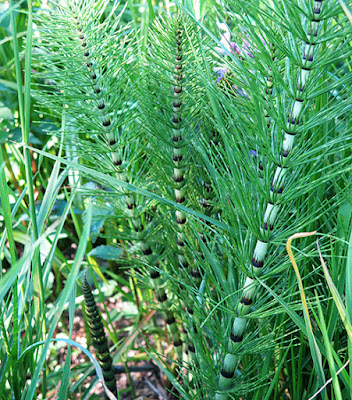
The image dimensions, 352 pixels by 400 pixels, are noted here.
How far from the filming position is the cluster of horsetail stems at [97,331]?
0.79m

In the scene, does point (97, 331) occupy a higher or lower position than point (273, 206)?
lower

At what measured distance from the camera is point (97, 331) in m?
0.85

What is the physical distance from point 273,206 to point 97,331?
48cm

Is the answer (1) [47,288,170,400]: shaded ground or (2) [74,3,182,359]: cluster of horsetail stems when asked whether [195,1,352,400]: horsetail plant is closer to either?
(2) [74,3,182,359]: cluster of horsetail stems

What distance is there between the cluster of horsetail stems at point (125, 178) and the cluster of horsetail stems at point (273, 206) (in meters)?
0.25

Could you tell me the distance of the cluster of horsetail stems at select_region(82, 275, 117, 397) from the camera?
790 mm

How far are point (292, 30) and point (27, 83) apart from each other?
0.41 meters

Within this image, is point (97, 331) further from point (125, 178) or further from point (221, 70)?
point (221, 70)

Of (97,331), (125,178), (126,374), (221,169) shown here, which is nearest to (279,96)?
(221,169)

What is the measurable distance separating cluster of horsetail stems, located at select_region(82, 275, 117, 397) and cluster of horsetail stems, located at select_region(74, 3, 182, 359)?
0.15m

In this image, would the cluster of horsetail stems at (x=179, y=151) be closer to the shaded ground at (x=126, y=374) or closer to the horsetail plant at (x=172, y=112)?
the horsetail plant at (x=172, y=112)

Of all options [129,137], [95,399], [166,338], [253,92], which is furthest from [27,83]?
[166,338]

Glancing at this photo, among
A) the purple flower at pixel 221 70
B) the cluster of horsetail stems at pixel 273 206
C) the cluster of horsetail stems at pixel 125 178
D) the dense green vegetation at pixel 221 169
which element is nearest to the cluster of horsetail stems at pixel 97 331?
the dense green vegetation at pixel 221 169

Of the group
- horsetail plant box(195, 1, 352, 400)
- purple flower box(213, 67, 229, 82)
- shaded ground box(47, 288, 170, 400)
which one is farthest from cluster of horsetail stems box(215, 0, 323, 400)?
shaded ground box(47, 288, 170, 400)
